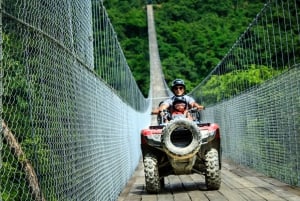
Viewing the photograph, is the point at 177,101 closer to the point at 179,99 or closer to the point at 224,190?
the point at 179,99

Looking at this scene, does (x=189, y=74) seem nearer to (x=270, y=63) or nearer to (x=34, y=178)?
(x=270, y=63)

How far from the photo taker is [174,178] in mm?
8438

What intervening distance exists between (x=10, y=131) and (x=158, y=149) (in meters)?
4.40

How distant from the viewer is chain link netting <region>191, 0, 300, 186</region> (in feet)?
20.6

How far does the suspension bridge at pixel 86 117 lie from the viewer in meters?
2.31

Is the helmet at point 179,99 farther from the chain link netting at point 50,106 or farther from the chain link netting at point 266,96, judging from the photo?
the chain link netting at point 50,106

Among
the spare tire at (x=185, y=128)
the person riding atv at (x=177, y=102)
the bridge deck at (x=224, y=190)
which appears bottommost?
the bridge deck at (x=224, y=190)

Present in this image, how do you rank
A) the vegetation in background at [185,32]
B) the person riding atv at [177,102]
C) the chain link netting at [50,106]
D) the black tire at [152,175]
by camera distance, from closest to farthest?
the chain link netting at [50,106] → the black tire at [152,175] → the person riding atv at [177,102] → the vegetation in background at [185,32]

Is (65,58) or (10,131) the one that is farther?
(65,58)

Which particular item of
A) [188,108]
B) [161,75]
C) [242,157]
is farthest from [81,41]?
[161,75]

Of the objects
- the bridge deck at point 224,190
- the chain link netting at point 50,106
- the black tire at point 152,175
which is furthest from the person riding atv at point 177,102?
the chain link netting at point 50,106

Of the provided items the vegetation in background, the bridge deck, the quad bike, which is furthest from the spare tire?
the vegetation in background

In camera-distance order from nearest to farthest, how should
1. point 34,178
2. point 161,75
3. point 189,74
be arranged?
point 34,178, point 189,74, point 161,75

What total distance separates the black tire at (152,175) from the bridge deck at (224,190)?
0.09m
